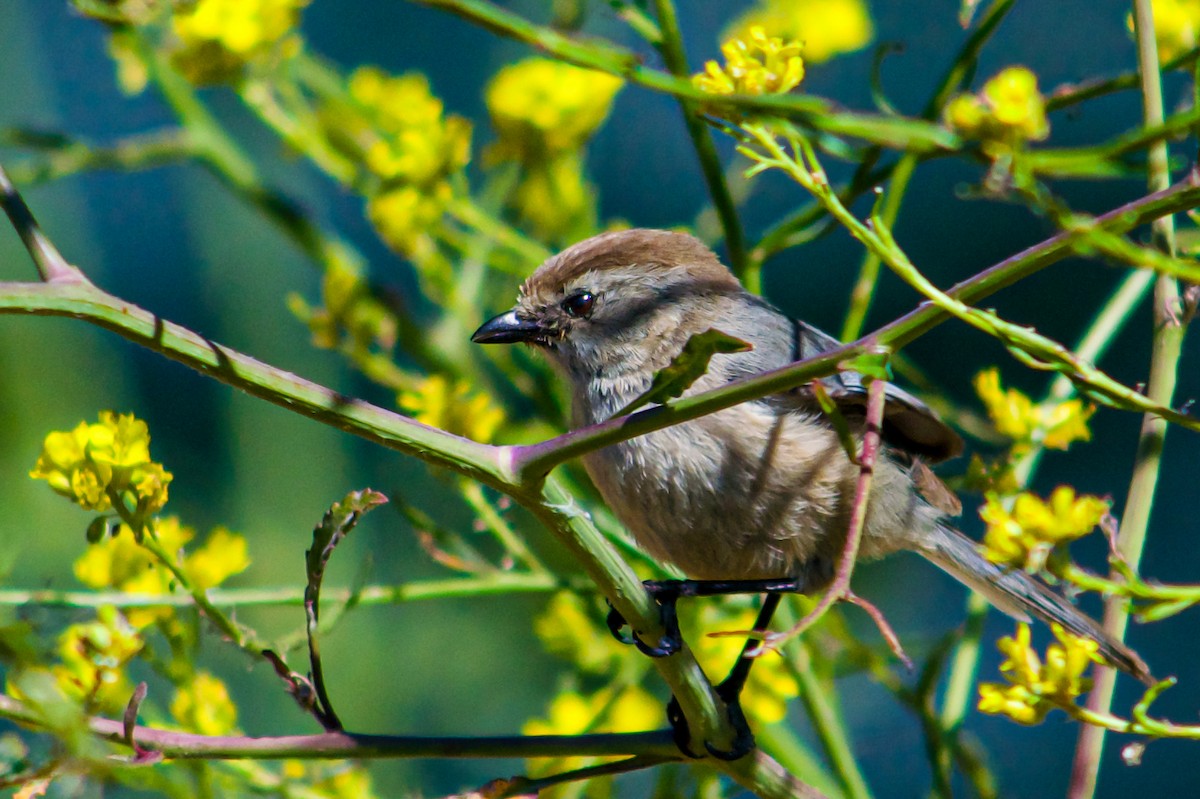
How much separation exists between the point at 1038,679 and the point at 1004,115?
0.53 m

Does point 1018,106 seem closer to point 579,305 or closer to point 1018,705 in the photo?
point 1018,705

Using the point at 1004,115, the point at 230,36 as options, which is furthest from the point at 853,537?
the point at 230,36

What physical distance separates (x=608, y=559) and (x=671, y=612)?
26.6 inches

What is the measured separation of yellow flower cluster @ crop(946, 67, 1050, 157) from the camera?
860 millimetres

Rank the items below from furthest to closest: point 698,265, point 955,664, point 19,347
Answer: point 19,347, point 698,265, point 955,664

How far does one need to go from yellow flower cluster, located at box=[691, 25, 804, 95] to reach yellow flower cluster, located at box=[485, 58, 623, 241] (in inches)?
34.4

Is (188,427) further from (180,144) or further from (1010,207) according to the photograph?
(1010,207)

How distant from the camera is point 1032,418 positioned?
1461 mm

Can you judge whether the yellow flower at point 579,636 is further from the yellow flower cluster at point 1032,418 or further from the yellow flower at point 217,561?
the yellow flower cluster at point 1032,418

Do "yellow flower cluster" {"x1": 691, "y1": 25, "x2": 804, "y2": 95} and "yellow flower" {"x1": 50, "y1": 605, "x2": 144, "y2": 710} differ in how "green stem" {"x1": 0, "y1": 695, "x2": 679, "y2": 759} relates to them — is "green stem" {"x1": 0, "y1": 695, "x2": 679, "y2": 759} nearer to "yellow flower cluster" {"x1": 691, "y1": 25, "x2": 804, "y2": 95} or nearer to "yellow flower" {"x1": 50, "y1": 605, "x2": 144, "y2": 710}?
"yellow flower" {"x1": 50, "y1": 605, "x2": 144, "y2": 710}

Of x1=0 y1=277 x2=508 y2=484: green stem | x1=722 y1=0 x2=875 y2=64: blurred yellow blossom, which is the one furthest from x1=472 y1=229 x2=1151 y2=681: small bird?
x1=0 y1=277 x2=508 y2=484: green stem

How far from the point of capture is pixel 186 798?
142 cm

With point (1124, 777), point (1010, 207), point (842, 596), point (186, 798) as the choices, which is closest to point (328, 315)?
point (186, 798)

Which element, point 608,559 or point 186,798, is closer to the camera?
point 608,559
